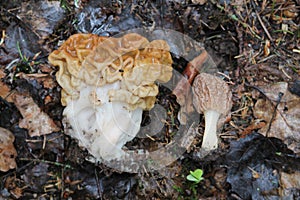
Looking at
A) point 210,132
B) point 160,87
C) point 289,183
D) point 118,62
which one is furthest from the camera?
point 160,87

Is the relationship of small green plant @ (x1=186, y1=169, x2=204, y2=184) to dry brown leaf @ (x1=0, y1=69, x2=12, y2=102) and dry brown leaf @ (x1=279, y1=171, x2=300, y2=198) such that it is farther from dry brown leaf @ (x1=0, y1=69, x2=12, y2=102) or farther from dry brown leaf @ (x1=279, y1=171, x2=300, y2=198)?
dry brown leaf @ (x1=0, y1=69, x2=12, y2=102)

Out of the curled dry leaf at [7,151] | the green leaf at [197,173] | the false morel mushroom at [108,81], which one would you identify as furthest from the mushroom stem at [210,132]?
the curled dry leaf at [7,151]

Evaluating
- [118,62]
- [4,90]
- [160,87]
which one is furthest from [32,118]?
[160,87]

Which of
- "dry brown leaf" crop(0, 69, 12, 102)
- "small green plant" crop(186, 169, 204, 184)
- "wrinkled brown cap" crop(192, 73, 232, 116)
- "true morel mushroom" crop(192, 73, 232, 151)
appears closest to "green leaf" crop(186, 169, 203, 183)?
"small green plant" crop(186, 169, 204, 184)

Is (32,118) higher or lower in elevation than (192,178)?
higher

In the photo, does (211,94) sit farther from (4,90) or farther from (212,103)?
(4,90)

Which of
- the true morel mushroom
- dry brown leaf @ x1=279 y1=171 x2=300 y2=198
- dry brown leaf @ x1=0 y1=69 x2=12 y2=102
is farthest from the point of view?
dry brown leaf @ x1=0 y1=69 x2=12 y2=102
